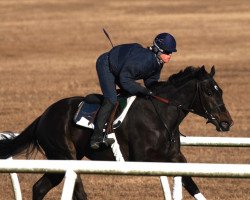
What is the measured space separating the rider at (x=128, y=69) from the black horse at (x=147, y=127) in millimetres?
174

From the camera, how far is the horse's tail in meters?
9.16

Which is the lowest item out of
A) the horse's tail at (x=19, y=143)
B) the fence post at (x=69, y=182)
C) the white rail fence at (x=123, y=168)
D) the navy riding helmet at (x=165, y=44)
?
the horse's tail at (x=19, y=143)

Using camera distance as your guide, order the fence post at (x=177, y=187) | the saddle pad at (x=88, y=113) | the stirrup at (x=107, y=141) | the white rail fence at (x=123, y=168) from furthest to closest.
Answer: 1. the saddle pad at (x=88, y=113)
2. the stirrup at (x=107, y=141)
3. the fence post at (x=177, y=187)
4. the white rail fence at (x=123, y=168)

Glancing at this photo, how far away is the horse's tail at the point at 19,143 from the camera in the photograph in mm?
9164

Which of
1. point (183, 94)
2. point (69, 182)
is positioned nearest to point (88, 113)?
A: point (183, 94)

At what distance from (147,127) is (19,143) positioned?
1.27 m

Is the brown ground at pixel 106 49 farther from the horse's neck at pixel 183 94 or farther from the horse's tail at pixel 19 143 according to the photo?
the horse's neck at pixel 183 94

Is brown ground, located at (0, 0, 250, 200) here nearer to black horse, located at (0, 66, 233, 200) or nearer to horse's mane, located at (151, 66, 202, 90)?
black horse, located at (0, 66, 233, 200)

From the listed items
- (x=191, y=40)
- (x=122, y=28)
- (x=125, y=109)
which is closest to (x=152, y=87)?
(x=125, y=109)

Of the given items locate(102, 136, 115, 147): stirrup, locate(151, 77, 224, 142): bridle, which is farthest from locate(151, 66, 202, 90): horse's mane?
locate(102, 136, 115, 147): stirrup

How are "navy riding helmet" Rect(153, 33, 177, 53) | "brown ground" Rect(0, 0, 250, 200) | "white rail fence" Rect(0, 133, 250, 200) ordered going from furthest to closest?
"brown ground" Rect(0, 0, 250, 200), "navy riding helmet" Rect(153, 33, 177, 53), "white rail fence" Rect(0, 133, 250, 200)

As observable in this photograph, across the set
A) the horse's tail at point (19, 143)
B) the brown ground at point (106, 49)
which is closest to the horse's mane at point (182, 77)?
the horse's tail at point (19, 143)

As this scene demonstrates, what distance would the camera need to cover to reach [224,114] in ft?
28.9

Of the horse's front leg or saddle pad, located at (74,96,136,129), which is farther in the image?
saddle pad, located at (74,96,136,129)
